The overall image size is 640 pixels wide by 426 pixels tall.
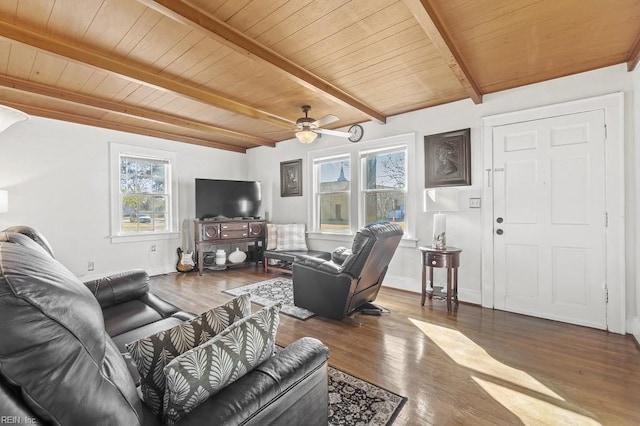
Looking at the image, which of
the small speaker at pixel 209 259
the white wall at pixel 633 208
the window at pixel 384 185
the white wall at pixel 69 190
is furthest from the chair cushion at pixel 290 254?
the white wall at pixel 633 208

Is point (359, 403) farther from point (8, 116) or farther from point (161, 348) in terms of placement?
point (8, 116)

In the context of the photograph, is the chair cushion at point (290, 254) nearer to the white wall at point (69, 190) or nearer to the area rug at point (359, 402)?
the white wall at point (69, 190)

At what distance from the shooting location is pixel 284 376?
1.04 m

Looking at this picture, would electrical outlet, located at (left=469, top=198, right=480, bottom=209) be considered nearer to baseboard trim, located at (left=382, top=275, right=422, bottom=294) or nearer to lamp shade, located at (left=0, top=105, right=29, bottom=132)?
baseboard trim, located at (left=382, top=275, right=422, bottom=294)

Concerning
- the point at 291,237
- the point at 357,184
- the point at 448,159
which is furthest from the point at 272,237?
the point at 448,159

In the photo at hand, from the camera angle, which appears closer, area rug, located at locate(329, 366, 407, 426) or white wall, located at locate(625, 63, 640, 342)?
area rug, located at locate(329, 366, 407, 426)

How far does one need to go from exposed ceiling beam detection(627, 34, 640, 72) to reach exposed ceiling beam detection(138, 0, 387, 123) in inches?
103

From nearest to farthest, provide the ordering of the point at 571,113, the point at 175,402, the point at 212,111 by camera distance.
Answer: the point at 175,402, the point at 571,113, the point at 212,111

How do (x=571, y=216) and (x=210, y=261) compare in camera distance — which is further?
(x=210, y=261)

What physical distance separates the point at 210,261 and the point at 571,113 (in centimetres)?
573

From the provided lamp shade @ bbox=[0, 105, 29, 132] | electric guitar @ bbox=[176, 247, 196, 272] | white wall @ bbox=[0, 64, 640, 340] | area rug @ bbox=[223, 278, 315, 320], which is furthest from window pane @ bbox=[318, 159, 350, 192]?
lamp shade @ bbox=[0, 105, 29, 132]

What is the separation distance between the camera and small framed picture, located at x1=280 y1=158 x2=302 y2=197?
5.70 m

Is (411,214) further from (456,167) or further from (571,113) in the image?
(571,113)

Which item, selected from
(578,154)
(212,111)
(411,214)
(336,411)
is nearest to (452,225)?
(411,214)
